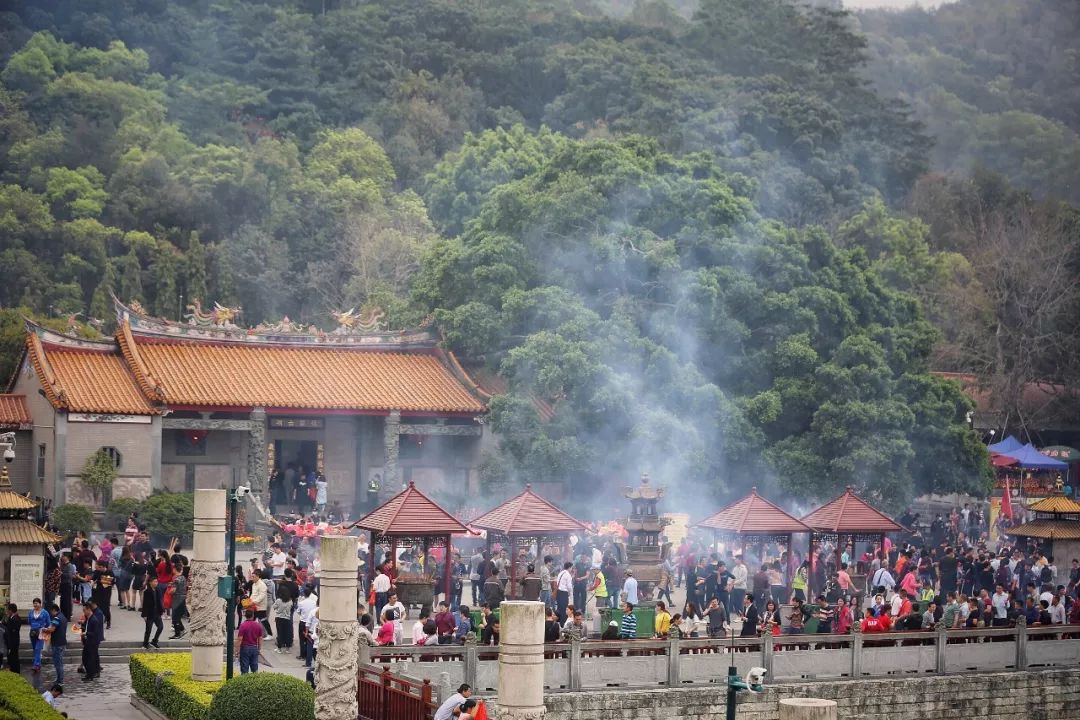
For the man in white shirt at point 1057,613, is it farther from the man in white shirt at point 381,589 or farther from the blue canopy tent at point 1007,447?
the blue canopy tent at point 1007,447

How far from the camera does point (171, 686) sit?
24.5 metres

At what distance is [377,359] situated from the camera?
49.7 meters

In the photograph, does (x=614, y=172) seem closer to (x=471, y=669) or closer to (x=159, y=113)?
(x=471, y=669)

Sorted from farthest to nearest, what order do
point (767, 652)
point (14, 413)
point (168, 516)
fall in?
point (14, 413) → point (168, 516) → point (767, 652)

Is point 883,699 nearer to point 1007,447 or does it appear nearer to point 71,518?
point 71,518

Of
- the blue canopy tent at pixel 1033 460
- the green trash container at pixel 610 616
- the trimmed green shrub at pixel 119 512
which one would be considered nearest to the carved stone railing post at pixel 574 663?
the green trash container at pixel 610 616

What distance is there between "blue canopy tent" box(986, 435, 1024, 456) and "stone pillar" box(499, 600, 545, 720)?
38.2 meters

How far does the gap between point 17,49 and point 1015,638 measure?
70774 mm

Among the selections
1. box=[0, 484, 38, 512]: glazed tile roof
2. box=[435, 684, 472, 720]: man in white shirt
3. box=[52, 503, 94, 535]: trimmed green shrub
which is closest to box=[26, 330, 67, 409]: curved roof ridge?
box=[52, 503, 94, 535]: trimmed green shrub

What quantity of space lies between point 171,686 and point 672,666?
756cm

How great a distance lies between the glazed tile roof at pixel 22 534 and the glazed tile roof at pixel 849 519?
15.7m

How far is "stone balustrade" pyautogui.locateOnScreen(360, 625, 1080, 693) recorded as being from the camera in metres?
23.9

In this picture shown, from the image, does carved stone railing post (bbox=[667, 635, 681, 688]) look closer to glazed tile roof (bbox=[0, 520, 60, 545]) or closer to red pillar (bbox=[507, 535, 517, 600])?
red pillar (bbox=[507, 535, 517, 600])

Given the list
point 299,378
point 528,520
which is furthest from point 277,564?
point 299,378
